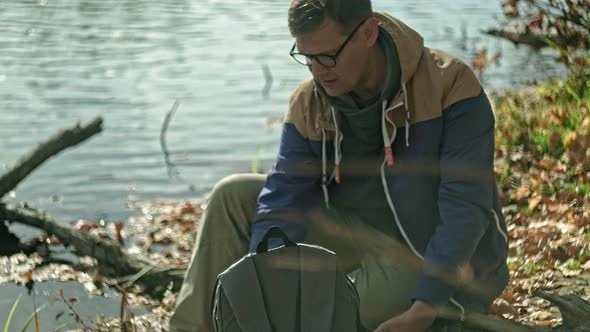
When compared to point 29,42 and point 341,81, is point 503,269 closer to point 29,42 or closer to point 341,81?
point 341,81

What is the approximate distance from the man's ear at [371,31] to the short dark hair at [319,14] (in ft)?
0.13

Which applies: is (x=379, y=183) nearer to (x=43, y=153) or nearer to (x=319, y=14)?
(x=319, y=14)

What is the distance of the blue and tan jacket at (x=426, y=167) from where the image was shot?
395 centimetres

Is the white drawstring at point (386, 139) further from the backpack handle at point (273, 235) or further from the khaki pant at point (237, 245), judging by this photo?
the backpack handle at point (273, 235)

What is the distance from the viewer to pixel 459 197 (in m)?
3.95

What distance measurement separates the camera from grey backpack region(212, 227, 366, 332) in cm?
370

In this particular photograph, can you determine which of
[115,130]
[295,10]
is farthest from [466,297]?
[115,130]

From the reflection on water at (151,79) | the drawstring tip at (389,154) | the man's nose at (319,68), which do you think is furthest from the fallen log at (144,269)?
the reflection on water at (151,79)

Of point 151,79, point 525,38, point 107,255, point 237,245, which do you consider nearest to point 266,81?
point 151,79

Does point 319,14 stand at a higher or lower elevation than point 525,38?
higher

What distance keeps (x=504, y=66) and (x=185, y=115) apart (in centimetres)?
536

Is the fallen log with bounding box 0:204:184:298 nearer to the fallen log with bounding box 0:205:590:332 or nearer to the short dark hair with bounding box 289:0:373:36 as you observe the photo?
the fallen log with bounding box 0:205:590:332

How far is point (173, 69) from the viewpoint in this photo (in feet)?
47.9

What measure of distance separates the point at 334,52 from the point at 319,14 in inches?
5.8
